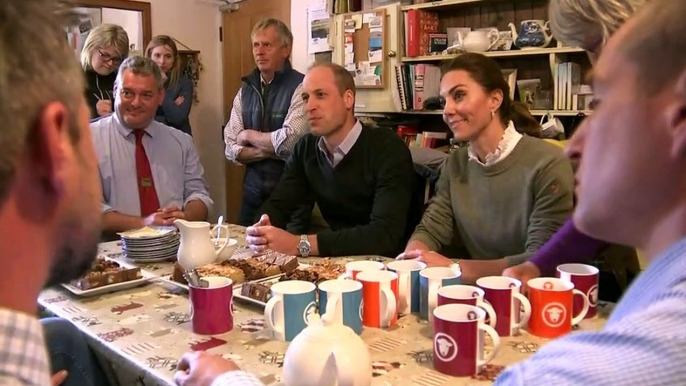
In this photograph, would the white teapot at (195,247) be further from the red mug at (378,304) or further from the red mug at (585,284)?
the red mug at (585,284)

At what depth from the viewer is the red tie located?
256 cm

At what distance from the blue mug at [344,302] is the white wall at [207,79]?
393 cm

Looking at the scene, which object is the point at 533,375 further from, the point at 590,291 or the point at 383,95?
the point at 383,95

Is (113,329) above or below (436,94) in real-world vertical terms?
below

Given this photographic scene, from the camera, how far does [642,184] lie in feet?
2.16

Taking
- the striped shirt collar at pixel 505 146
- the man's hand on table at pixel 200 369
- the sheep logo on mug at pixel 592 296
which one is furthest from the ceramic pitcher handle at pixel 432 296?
the striped shirt collar at pixel 505 146

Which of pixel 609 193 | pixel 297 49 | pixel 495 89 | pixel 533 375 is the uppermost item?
A: pixel 297 49

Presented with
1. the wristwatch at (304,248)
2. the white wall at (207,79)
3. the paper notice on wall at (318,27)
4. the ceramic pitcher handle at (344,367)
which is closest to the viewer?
the ceramic pitcher handle at (344,367)

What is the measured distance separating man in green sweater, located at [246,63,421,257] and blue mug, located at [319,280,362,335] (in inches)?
31.1

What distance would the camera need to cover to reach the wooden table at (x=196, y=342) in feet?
3.73

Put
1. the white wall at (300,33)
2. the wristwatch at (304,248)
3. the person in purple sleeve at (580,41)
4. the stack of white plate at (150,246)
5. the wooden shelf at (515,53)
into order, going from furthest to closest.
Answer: the white wall at (300,33)
the wooden shelf at (515,53)
the wristwatch at (304,248)
the stack of white plate at (150,246)
the person in purple sleeve at (580,41)

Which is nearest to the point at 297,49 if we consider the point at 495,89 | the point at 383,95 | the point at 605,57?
the point at 383,95

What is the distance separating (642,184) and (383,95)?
3.56 m

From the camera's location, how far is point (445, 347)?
3.65 ft
